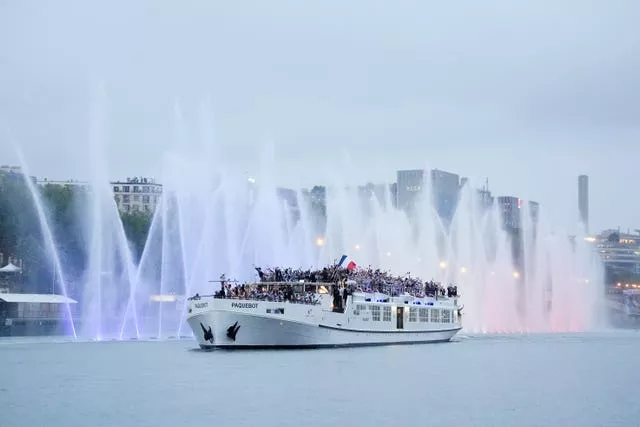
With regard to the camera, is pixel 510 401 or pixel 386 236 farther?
pixel 386 236

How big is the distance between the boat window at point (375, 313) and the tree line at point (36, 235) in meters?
34.2

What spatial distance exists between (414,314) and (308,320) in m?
17.7

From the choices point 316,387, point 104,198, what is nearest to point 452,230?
point 104,198

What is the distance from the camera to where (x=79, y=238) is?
382 feet

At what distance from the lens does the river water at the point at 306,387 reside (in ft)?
163

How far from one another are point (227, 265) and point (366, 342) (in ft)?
47.5

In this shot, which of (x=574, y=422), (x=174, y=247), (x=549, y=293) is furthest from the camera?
(x=549, y=293)

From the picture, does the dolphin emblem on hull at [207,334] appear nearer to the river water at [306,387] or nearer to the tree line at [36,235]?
the river water at [306,387]

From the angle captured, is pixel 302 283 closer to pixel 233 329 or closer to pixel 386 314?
pixel 233 329

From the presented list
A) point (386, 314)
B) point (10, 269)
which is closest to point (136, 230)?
point (10, 269)

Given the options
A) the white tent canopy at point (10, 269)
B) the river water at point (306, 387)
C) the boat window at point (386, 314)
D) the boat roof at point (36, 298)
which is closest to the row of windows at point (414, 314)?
the boat window at point (386, 314)

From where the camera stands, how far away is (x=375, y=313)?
9231 centimetres

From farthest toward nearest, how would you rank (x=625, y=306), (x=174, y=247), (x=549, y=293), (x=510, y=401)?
(x=625, y=306), (x=549, y=293), (x=174, y=247), (x=510, y=401)

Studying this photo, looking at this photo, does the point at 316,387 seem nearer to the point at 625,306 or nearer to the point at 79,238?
the point at 79,238
